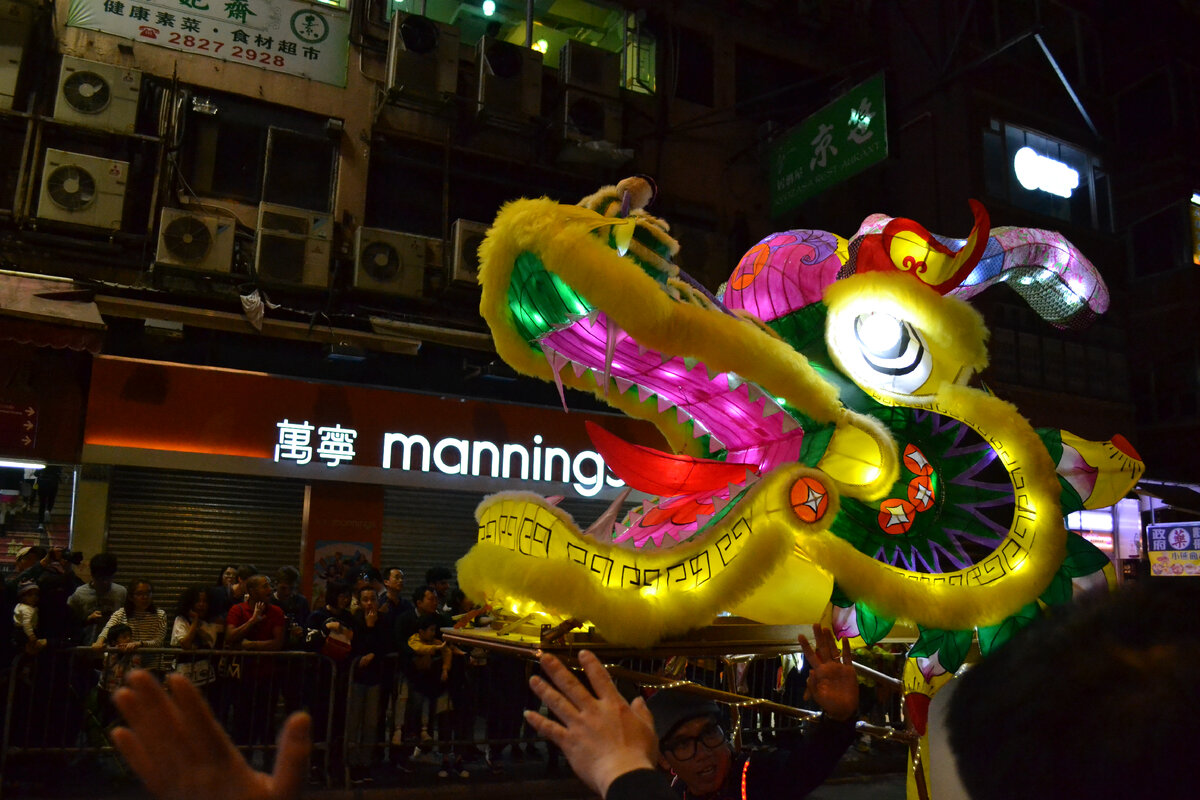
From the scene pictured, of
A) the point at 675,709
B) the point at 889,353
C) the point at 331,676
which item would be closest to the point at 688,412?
the point at 889,353

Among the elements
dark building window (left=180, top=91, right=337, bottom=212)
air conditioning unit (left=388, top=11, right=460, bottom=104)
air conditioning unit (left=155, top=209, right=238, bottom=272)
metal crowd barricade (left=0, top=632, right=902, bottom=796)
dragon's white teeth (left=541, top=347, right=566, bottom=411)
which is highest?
air conditioning unit (left=388, top=11, right=460, bottom=104)

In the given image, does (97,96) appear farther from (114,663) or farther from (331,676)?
(331,676)

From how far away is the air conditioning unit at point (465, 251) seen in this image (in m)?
12.0

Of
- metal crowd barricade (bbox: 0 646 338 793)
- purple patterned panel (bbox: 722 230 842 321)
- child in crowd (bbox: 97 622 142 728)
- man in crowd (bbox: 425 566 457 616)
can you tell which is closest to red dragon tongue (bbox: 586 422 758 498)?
purple patterned panel (bbox: 722 230 842 321)

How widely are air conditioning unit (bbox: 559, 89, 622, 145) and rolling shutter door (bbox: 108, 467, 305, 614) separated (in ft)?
20.6

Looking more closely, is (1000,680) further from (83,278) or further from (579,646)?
(83,278)

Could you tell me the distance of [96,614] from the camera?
8031mm

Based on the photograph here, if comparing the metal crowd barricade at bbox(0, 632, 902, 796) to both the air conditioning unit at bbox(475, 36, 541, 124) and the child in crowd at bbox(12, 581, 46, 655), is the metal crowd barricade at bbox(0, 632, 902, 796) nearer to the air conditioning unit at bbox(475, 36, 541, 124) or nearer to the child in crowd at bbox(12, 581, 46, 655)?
the child in crowd at bbox(12, 581, 46, 655)

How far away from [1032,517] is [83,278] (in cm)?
1070

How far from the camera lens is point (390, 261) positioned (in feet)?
39.1

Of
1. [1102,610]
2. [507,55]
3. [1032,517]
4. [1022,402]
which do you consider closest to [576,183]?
[507,55]

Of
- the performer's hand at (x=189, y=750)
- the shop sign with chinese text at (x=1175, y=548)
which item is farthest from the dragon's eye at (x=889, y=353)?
the shop sign with chinese text at (x=1175, y=548)

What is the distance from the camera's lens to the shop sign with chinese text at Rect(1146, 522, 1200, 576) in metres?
15.0

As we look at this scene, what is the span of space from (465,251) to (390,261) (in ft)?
3.24
